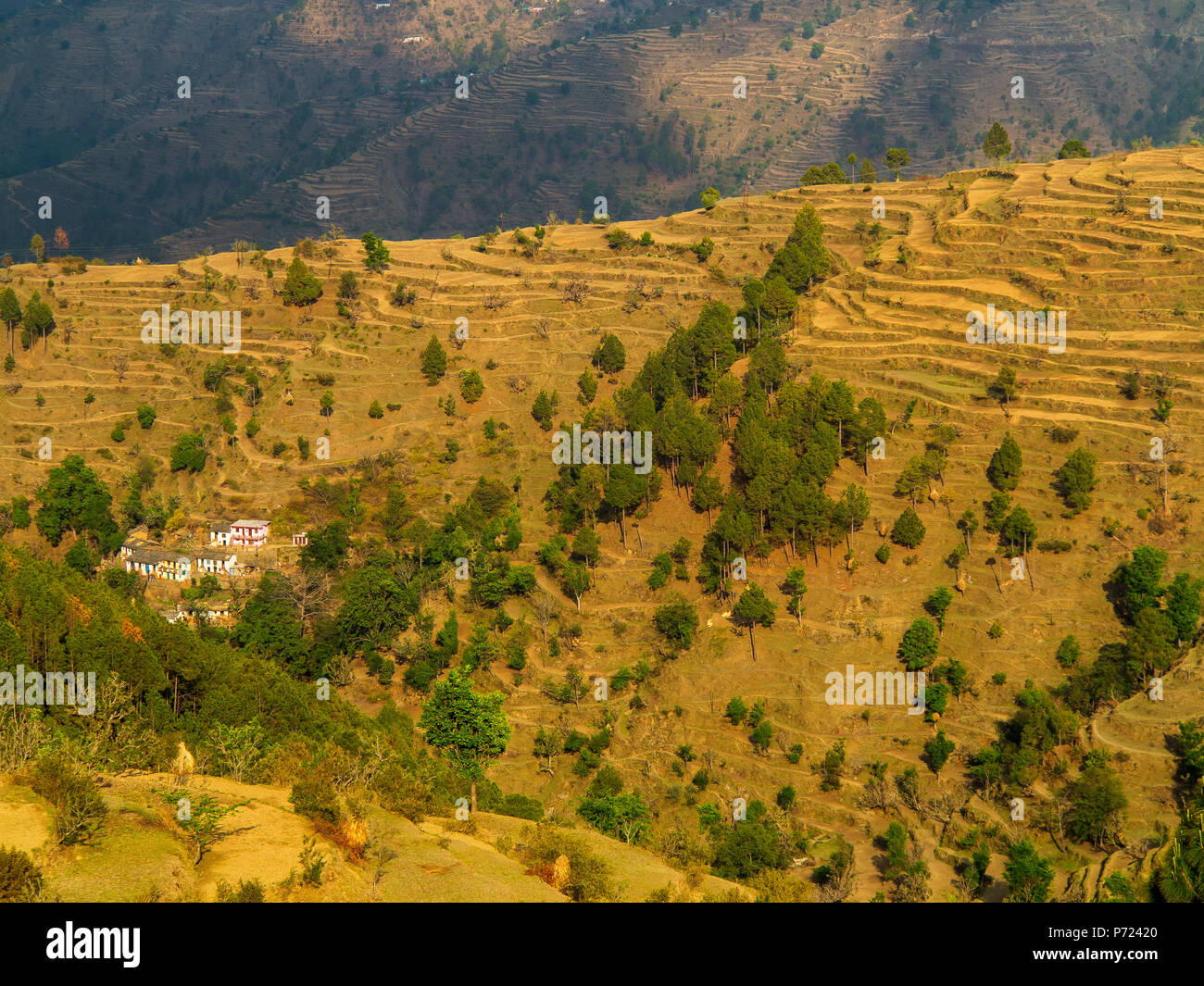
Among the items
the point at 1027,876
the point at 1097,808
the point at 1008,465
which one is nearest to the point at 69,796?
the point at 1027,876

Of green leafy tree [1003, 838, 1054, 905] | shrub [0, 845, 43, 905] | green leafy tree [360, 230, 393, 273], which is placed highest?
green leafy tree [360, 230, 393, 273]

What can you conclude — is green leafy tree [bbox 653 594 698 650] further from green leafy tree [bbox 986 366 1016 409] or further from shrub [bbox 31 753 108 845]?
shrub [bbox 31 753 108 845]

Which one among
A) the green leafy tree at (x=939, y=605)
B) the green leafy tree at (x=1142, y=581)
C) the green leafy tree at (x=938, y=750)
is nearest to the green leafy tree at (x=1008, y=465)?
the green leafy tree at (x=939, y=605)

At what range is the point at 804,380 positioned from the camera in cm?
7756

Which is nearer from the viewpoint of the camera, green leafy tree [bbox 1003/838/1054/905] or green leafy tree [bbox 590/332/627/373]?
green leafy tree [bbox 1003/838/1054/905]

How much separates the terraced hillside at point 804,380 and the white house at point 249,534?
3.70 ft

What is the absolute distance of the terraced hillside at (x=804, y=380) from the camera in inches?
2311

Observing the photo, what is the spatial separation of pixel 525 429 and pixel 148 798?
160 ft

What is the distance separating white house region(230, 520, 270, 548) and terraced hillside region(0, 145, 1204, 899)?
1128mm

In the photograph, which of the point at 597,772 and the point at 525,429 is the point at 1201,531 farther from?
the point at 525,429

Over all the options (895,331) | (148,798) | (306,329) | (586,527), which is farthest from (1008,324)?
(148,798)

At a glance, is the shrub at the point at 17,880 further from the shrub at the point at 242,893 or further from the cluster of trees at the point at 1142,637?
the cluster of trees at the point at 1142,637

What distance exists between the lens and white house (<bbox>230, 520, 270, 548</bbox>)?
3007 inches

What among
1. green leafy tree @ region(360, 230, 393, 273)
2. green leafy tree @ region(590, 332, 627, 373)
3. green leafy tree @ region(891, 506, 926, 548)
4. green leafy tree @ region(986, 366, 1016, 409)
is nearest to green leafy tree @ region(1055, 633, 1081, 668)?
green leafy tree @ region(891, 506, 926, 548)
